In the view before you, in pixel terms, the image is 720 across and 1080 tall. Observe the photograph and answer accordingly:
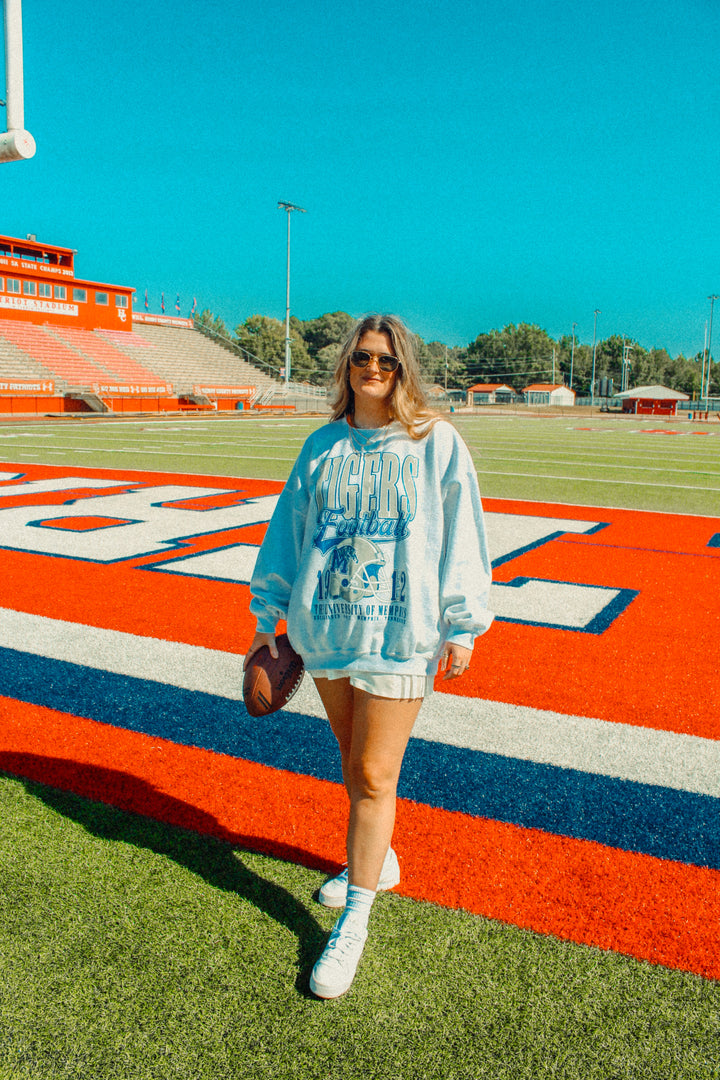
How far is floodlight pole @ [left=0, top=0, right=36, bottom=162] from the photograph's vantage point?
6680mm

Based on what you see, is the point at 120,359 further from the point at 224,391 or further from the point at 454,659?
the point at 454,659

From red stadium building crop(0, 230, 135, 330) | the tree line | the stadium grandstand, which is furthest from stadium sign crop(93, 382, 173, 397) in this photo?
the tree line

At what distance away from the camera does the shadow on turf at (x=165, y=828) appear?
2324 mm

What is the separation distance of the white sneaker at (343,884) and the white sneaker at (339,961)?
21cm

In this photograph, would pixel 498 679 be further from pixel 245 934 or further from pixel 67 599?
pixel 67 599

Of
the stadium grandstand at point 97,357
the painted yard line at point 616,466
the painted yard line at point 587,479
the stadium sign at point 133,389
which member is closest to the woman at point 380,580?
the painted yard line at point 587,479

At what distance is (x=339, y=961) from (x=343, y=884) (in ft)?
1.20

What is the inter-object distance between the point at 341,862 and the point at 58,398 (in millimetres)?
35747

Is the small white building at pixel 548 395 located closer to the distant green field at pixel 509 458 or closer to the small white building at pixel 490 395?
the small white building at pixel 490 395

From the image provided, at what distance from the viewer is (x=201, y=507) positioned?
31.0 ft

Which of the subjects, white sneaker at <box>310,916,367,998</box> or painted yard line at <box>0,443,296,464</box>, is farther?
painted yard line at <box>0,443,296,464</box>

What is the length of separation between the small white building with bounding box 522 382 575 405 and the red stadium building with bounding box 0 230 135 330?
166 feet

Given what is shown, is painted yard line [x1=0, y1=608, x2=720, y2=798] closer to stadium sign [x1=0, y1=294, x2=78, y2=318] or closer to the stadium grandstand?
the stadium grandstand

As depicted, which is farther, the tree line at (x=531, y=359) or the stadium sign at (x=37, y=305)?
the tree line at (x=531, y=359)
